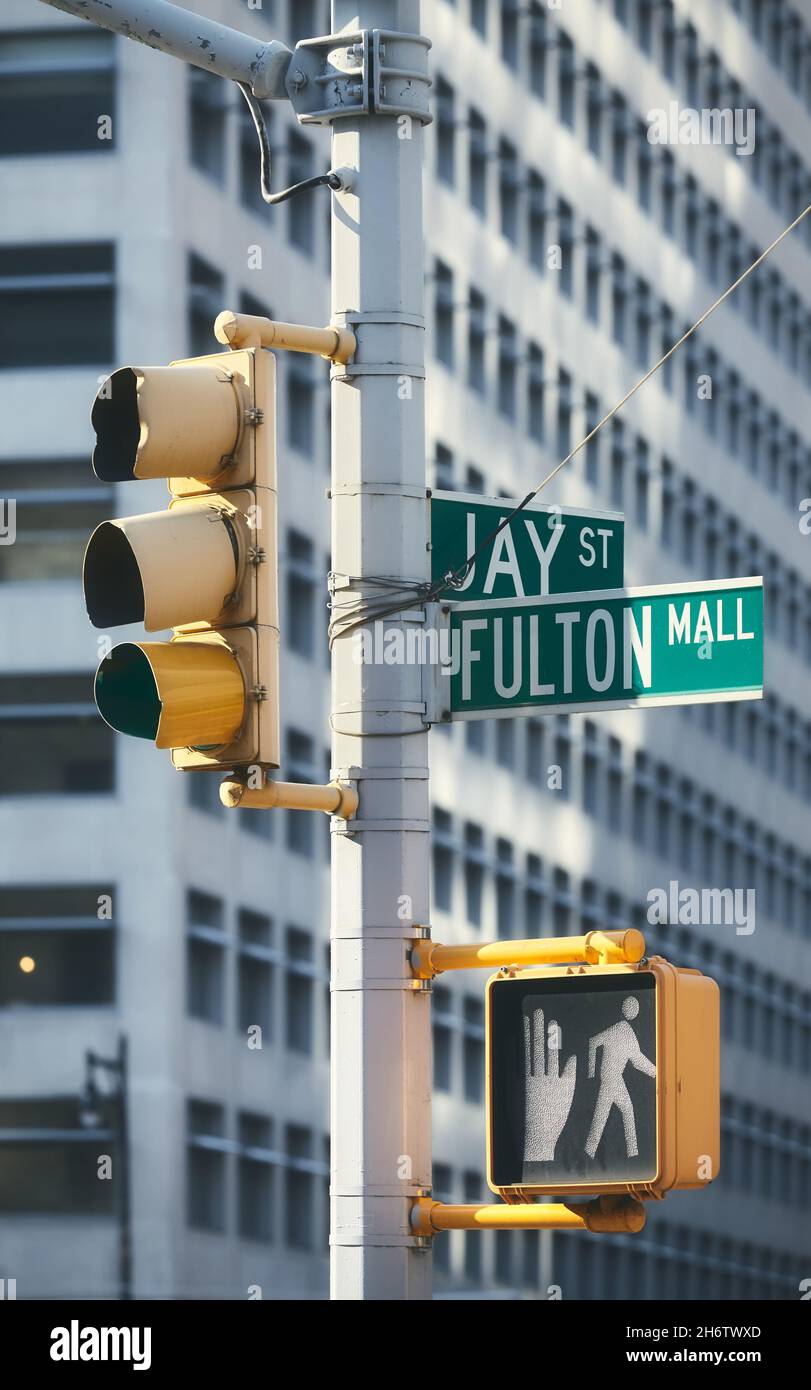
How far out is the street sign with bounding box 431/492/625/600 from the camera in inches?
307

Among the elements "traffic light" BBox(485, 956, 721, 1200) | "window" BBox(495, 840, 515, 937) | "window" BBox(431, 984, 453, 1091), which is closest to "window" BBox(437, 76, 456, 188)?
"window" BBox(495, 840, 515, 937)

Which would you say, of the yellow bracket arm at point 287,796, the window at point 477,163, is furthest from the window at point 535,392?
the yellow bracket arm at point 287,796

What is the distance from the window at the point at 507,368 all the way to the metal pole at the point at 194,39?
47.2 meters

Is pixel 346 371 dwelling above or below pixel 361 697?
above

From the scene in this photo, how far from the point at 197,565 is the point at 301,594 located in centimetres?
4017

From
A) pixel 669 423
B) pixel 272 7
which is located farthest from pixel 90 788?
pixel 669 423

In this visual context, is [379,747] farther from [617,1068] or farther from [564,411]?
[564,411]

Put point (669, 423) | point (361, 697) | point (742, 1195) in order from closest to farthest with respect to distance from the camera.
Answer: point (361, 697) → point (669, 423) → point (742, 1195)

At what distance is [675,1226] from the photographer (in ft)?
214

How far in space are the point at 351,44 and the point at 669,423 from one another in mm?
56721

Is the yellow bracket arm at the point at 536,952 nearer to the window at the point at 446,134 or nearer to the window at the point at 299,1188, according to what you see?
the window at the point at 299,1188

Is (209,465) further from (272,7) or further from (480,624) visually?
(272,7)

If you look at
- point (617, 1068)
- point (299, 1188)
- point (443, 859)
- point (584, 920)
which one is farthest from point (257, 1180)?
point (617, 1068)

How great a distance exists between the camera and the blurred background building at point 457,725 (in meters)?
43.7
